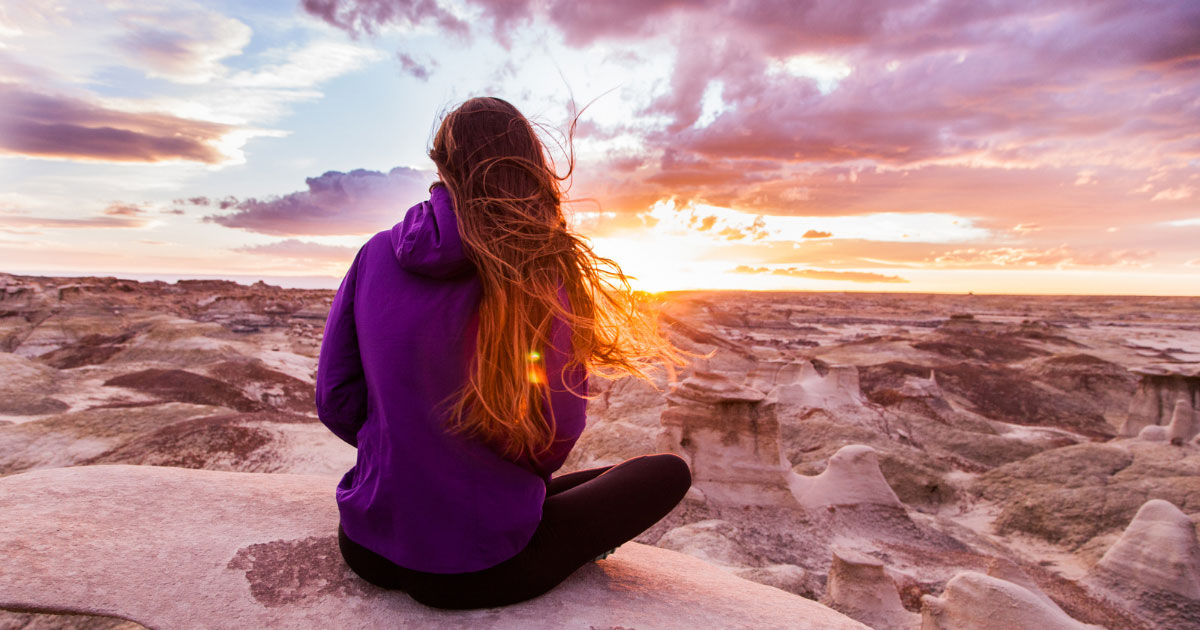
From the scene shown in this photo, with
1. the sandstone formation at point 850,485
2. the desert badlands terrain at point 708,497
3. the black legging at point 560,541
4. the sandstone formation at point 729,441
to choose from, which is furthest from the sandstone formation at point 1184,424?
the black legging at point 560,541

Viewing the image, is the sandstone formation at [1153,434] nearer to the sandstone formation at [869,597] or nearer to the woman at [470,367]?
the sandstone formation at [869,597]

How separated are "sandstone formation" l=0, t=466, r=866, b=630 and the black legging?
0.06 metres

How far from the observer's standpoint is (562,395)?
6.37 ft

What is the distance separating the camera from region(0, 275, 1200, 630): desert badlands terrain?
2027mm

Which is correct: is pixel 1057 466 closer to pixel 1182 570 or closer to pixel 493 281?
pixel 1182 570

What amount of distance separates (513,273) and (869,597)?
19.9 ft

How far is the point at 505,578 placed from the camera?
1980mm

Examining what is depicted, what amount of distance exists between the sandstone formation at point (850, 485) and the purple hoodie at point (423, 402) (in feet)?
29.4

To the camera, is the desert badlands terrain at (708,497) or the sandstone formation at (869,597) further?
the sandstone formation at (869,597)

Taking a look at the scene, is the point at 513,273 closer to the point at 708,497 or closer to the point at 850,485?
the point at 708,497

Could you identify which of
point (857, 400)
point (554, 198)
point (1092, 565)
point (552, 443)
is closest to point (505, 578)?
point (552, 443)

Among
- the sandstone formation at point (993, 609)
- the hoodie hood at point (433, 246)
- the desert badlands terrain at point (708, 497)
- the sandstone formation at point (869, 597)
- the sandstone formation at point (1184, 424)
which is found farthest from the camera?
the sandstone formation at point (1184, 424)

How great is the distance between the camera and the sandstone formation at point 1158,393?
14.3 m

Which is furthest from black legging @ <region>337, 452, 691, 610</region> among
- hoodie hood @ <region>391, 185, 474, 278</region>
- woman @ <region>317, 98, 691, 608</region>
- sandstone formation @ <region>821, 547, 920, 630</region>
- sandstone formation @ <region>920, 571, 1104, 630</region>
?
sandstone formation @ <region>821, 547, 920, 630</region>
